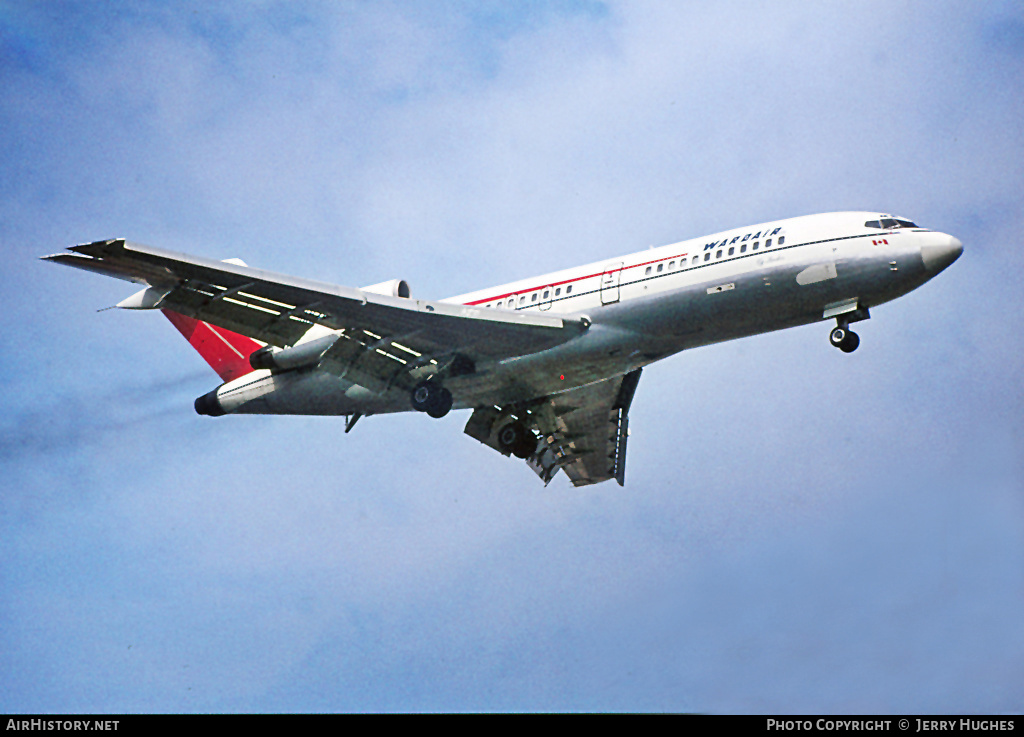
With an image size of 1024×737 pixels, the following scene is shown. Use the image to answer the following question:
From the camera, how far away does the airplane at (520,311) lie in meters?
28.2

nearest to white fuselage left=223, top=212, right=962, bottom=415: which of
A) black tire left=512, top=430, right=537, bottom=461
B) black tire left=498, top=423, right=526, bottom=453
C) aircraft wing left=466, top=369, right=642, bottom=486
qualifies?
aircraft wing left=466, top=369, right=642, bottom=486

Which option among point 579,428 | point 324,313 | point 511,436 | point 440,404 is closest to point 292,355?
point 324,313

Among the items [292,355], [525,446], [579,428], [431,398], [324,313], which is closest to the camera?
[324,313]

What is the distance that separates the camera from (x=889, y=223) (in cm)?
2848

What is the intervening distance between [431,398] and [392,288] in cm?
339

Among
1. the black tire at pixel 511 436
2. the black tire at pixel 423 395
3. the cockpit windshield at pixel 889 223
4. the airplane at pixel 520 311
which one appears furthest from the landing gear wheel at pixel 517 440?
the cockpit windshield at pixel 889 223

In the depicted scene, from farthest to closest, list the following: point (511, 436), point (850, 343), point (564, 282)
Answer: point (511, 436)
point (564, 282)
point (850, 343)

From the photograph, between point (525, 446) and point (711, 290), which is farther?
point (525, 446)

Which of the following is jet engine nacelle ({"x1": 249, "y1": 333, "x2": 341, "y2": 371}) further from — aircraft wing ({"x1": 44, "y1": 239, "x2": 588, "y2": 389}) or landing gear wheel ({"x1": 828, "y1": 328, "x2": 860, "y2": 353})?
landing gear wheel ({"x1": 828, "y1": 328, "x2": 860, "y2": 353})

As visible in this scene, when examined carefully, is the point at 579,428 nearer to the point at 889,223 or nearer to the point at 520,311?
the point at 520,311

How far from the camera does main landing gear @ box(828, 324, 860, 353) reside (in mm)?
28719
